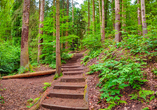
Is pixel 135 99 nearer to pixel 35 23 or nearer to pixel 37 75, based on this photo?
pixel 37 75

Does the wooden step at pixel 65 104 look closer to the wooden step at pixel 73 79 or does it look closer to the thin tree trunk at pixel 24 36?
the wooden step at pixel 73 79

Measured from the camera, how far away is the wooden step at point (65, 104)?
352cm

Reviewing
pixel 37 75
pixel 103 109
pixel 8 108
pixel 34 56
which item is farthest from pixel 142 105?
pixel 34 56

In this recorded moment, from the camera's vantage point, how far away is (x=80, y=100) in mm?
3957

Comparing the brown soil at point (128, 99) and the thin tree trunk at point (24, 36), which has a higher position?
the thin tree trunk at point (24, 36)

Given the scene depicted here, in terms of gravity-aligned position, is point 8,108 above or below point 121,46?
below

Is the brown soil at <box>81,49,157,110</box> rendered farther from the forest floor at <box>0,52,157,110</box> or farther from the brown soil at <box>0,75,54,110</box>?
the brown soil at <box>0,75,54,110</box>

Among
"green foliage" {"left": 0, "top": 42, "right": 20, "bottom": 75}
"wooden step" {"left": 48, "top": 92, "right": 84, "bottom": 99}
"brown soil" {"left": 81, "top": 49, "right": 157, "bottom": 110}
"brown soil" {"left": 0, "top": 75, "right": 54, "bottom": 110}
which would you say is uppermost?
"green foliage" {"left": 0, "top": 42, "right": 20, "bottom": 75}

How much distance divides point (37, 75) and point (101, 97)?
5.59m

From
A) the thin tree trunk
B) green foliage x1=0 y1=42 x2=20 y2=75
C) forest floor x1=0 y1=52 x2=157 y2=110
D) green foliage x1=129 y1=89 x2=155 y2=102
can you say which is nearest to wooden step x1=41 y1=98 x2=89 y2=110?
forest floor x1=0 y1=52 x2=157 y2=110

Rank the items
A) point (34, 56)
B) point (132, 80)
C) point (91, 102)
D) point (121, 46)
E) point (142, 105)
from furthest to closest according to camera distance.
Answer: point (34, 56) < point (121, 46) < point (91, 102) < point (132, 80) < point (142, 105)

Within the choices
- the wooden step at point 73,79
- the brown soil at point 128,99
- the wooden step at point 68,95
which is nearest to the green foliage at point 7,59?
the wooden step at point 73,79

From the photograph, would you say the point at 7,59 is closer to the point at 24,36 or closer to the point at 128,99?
the point at 24,36

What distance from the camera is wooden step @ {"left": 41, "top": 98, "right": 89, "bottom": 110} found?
3.52m
